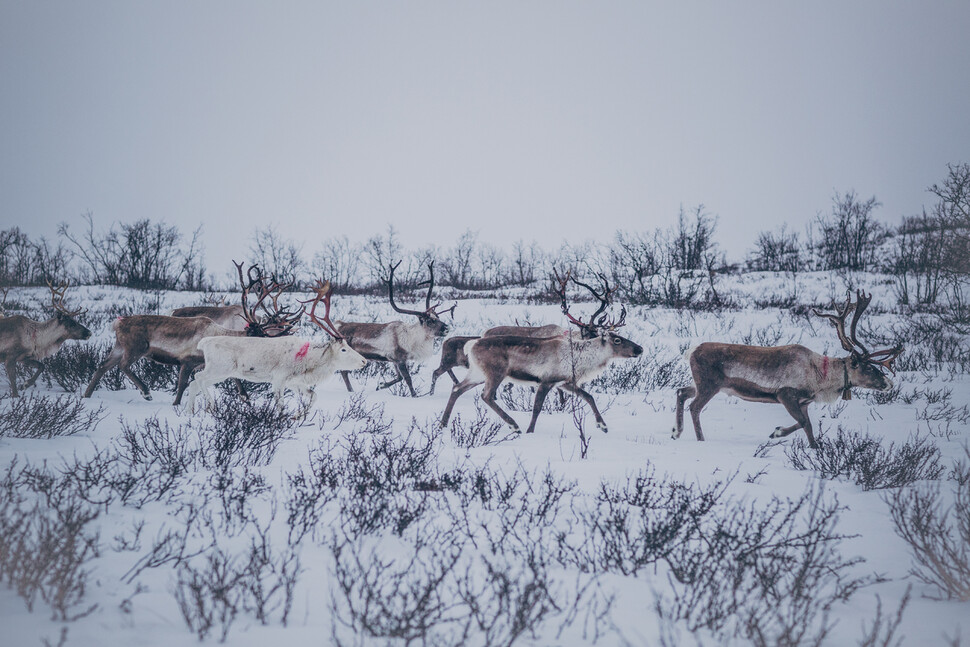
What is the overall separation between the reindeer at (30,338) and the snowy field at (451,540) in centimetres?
193

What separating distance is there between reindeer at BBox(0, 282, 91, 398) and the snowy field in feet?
6.33

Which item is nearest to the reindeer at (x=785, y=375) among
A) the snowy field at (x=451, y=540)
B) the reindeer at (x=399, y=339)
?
the snowy field at (x=451, y=540)

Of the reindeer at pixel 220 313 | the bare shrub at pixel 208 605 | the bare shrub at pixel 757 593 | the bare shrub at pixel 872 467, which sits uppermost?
the reindeer at pixel 220 313

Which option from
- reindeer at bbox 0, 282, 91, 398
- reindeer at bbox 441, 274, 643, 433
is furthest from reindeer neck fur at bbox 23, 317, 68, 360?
reindeer at bbox 441, 274, 643, 433

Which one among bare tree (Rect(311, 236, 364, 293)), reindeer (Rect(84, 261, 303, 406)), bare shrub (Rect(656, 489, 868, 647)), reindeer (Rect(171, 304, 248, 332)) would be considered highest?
bare tree (Rect(311, 236, 364, 293))

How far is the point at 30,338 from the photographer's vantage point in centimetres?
695

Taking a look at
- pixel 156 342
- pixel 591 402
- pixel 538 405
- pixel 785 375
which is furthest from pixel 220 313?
pixel 785 375


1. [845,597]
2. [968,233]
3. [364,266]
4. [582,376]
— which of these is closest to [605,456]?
[582,376]

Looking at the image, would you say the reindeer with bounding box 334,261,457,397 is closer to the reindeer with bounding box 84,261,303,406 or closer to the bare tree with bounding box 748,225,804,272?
the reindeer with bounding box 84,261,303,406

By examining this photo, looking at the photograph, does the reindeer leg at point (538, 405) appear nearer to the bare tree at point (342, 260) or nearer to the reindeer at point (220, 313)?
the reindeer at point (220, 313)

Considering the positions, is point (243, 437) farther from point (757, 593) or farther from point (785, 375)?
point (785, 375)

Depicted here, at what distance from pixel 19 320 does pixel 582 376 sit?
798 cm

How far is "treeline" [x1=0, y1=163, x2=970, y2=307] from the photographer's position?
16.0m

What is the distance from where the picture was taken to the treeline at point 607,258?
15977mm
